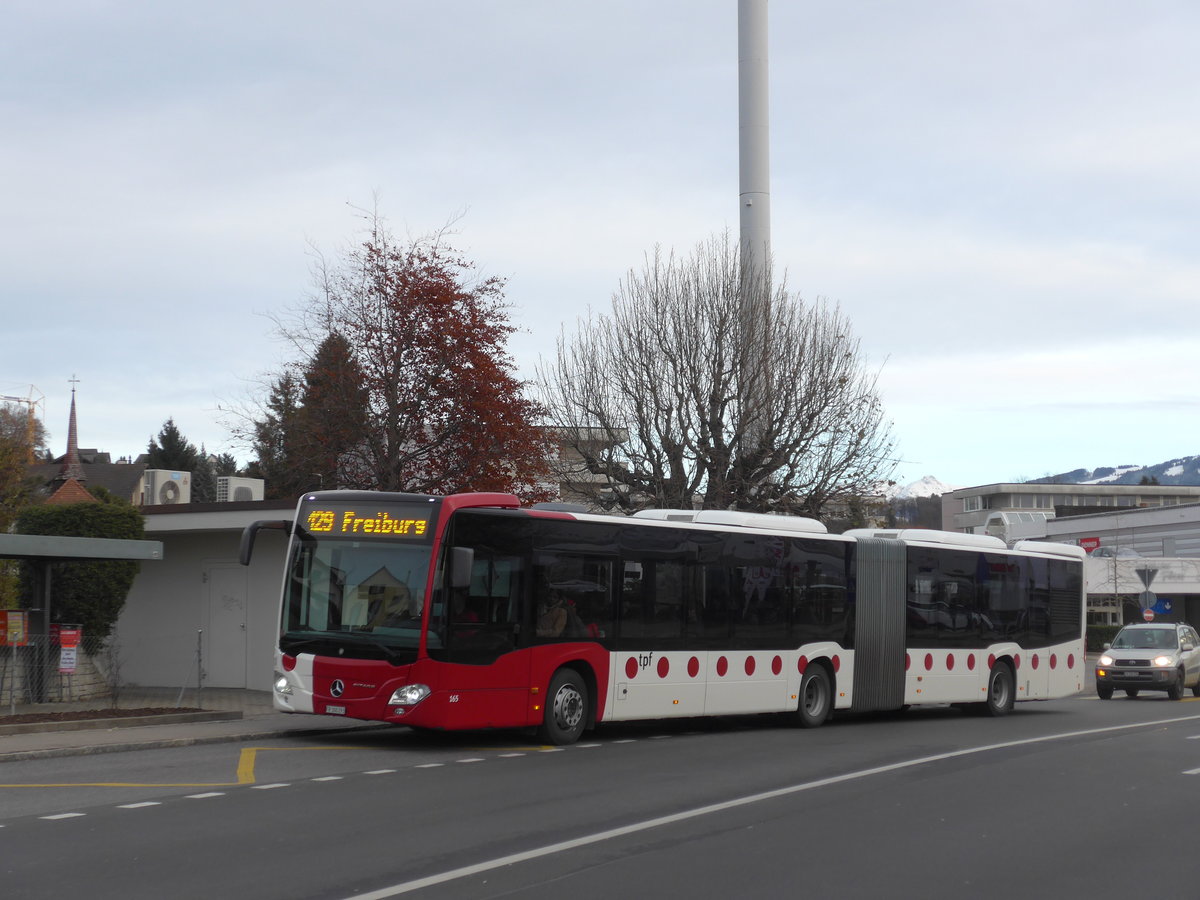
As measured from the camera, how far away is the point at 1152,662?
1157 inches

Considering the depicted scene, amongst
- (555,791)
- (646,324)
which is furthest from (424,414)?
(555,791)

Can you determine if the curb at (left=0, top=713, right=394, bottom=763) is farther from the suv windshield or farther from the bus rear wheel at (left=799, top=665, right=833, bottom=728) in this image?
the suv windshield

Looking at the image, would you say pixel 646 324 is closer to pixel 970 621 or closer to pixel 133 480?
pixel 970 621

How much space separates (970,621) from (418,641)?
11756 mm

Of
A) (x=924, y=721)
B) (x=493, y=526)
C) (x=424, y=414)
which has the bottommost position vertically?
(x=924, y=721)

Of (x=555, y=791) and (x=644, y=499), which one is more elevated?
(x=644, y=499)

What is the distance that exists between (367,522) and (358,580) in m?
0.68

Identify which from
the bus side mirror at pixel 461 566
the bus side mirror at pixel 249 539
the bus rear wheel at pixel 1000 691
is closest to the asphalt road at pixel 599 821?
the bus side mirror at pixel 461 566

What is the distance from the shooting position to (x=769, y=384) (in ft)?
101

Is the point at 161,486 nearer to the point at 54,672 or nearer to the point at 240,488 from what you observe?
the point at 240,488

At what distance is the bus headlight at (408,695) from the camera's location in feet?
48.4

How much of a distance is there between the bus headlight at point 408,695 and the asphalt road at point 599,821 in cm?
59

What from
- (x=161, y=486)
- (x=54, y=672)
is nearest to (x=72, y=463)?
(x=161, y=486)

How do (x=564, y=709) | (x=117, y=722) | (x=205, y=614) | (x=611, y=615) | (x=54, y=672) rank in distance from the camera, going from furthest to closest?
(x=205, y=614) < (x=54, y=672) < (x=117, y=722) < (x=611, y=615) < (x=564, y=709)
